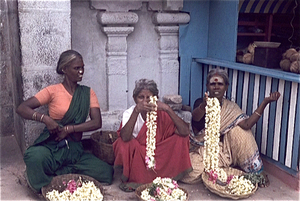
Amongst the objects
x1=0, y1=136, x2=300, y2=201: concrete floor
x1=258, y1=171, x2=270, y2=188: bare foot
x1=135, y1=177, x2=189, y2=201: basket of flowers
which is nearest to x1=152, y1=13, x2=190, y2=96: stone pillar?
x1=0, y1=136, x2=300, y2=201: concrete floor

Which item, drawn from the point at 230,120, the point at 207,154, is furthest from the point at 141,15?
the point at 207,154

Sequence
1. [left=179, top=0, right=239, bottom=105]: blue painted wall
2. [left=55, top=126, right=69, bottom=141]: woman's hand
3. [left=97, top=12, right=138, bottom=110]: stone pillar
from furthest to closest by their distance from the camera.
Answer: [left=179, top=0, right=239, bottom=105]: blue painted wall → [left=97, top=12, right=138, bottom=110]: stone pillar → [left=55, top=126, right=69, bottom=141]: woman's hand

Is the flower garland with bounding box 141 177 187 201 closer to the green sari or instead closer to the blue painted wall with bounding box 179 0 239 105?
the green sari

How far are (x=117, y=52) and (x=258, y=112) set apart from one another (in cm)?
199

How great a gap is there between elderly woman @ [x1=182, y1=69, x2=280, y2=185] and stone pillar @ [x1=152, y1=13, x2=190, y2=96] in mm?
1149

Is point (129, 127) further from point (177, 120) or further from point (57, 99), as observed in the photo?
point (57, 99)

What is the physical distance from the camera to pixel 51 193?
10.9 ft

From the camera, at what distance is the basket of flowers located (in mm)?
3305

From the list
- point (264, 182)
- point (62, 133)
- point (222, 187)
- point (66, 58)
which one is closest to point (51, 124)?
point (62, 133)

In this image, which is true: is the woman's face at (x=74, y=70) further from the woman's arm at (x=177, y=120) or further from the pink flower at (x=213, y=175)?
the pink flower at (x=213, y=175)

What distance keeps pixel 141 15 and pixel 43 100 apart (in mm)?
1949

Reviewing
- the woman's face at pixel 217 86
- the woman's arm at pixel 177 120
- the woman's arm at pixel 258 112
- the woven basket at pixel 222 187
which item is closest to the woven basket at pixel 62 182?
the woman's arm at pixel 177 120

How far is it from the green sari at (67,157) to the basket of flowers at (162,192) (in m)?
0.58

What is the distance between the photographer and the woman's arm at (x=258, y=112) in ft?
12.6
